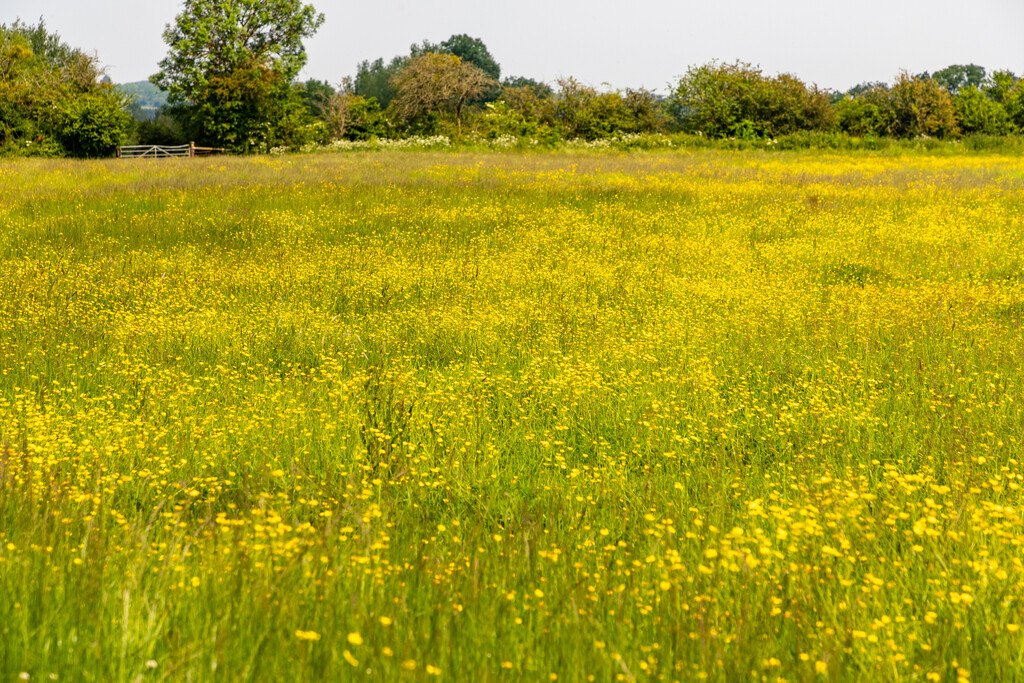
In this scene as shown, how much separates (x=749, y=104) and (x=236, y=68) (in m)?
33.3

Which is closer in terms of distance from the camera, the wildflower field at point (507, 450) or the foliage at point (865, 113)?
the wildflower field at point (507, 450)

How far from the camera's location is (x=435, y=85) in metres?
51.4

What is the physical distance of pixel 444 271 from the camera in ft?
27.6

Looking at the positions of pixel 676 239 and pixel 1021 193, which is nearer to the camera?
pixel 676 239

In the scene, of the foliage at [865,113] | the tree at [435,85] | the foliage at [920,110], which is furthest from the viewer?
the tree at [435,85]

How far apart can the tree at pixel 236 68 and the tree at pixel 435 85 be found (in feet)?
24.0

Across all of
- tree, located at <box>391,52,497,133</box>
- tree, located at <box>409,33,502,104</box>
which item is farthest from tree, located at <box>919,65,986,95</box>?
tree, located at <box>391,52,497,133</box>

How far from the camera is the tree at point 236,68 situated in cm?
4512

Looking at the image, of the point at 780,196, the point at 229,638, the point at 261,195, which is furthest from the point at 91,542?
the point at 780,196

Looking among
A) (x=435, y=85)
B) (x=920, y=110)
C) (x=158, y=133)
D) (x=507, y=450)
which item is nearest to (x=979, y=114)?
(x=920, y=110)

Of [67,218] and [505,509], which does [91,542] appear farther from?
[67,218]

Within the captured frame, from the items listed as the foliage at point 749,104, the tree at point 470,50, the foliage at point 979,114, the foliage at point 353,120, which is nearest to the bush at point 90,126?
the foliage at point 353,120

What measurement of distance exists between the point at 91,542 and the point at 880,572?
112 inches

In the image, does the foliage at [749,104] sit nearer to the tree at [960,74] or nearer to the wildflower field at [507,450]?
the wildflower field at [507,450]
